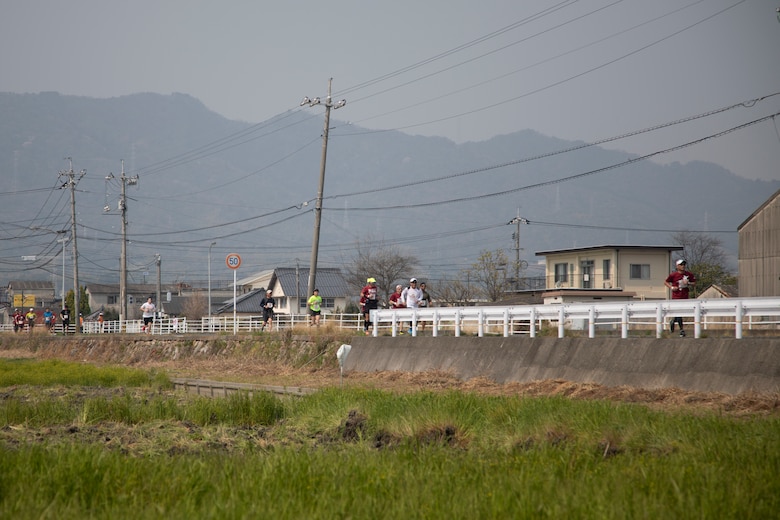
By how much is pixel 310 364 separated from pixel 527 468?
1919cm

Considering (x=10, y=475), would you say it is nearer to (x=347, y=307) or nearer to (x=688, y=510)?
(x=688, y=510)

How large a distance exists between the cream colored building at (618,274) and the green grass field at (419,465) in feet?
121

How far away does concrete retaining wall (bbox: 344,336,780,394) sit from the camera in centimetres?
1382

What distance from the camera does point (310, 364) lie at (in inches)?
1077

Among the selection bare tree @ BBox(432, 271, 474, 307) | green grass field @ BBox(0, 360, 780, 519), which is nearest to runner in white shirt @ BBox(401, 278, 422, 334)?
green grass field @ BBox(0, 360, 780, 519)

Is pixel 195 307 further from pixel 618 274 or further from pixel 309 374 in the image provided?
pixel 309 374

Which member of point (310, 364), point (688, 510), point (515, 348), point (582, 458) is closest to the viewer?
point (688, 510)

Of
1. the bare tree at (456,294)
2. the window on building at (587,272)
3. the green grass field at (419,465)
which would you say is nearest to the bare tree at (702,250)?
the bare tree at (456,294)

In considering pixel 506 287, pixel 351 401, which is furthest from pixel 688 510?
pixel 506 287

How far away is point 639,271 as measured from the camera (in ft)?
168

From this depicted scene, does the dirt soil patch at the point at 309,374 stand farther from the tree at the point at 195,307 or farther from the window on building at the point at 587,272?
the tree at the point at 195,307

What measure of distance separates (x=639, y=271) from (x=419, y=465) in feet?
146

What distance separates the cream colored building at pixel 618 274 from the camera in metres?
49.7

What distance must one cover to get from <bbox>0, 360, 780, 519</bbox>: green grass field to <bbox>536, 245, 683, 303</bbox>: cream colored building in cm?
3673
